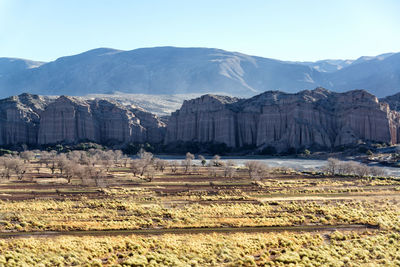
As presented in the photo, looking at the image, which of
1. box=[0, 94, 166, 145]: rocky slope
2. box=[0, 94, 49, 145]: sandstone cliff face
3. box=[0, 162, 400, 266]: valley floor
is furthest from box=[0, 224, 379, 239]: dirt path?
box=[0, 94, 49, 145]: sandstone cliff face

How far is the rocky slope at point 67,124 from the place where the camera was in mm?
183625

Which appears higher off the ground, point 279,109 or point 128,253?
point 279,109

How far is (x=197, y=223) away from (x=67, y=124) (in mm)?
149025

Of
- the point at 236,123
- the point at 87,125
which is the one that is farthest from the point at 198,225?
the point at 87,125

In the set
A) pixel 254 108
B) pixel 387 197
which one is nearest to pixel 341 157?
pixel 254 108

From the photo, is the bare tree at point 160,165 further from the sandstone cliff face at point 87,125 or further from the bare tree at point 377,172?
the sandstone cliff face at point 87,125

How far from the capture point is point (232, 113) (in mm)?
180625

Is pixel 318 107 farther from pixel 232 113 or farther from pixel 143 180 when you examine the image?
pixel 143 180

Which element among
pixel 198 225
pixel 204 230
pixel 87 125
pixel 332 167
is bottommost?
pixel 204 230

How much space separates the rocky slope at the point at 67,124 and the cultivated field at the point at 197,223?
342 ft

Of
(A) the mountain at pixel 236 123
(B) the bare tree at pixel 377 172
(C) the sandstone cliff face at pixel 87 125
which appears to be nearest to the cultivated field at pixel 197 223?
(B) the bare tree at pixel 377 172

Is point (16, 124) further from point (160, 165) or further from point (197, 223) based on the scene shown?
point (197, 223)

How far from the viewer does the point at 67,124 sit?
185 metres

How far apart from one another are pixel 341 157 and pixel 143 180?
72206 millimetres
